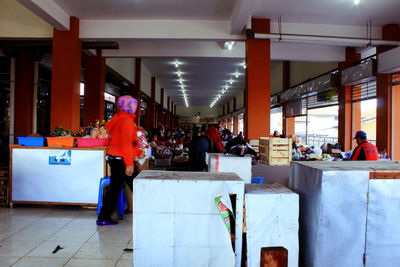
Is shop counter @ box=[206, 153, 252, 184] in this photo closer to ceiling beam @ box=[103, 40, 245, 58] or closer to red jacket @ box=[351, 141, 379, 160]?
red jacket @ box=[351, 141, 379, 160]

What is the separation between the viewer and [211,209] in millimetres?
1690

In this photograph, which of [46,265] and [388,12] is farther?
[388,12]

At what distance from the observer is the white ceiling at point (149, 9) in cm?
628

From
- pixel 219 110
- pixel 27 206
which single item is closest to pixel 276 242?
pixel 27 206

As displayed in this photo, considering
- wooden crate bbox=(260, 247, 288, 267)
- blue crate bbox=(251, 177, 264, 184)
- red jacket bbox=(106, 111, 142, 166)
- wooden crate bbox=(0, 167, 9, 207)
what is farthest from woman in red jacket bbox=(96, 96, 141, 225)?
wooden crate bbox=(260, 247, 288, 267)

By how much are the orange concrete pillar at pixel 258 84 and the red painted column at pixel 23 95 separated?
733 cm

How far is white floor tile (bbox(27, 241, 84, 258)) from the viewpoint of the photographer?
2652 millimetres

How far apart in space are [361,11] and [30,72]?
10.1m

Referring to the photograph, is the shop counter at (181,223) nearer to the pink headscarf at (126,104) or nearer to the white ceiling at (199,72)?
the pink headscarf at (126,104)

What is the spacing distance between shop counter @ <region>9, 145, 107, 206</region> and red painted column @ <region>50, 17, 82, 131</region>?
9.14ft

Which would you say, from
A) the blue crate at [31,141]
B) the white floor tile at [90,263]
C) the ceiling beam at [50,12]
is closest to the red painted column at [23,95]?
the ceiling beam at [50,12]

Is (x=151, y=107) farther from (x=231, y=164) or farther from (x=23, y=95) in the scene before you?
(x=231, y=164)

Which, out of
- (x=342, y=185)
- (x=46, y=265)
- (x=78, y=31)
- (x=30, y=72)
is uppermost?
(x=78, y=31)

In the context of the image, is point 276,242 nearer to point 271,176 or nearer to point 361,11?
point 271,176
